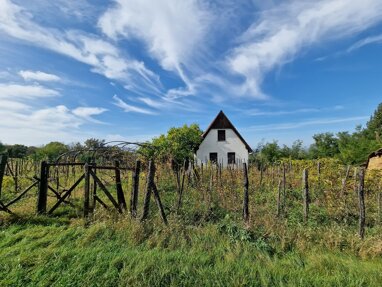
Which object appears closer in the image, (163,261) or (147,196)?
(163,261)

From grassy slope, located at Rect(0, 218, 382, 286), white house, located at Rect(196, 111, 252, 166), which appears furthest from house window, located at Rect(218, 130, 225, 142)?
grassy slope, located at Rect(0, 218, 382, 286)

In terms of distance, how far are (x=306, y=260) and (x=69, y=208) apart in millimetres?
6633

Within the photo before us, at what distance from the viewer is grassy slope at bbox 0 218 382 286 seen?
3.86 metres

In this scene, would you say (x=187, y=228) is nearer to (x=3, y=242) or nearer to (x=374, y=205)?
(x=3, y=242)

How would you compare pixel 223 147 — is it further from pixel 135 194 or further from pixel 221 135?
pixel 135 194

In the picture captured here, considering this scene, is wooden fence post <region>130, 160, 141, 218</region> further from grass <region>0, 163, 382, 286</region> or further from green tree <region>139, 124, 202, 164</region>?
green tree <region>139, 124, 202, 164</region>

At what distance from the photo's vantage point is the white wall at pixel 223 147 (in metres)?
27.6

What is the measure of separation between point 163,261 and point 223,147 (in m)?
23.8

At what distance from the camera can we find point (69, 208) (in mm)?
8039

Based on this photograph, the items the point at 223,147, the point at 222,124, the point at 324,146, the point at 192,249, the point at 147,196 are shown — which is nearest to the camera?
the point at 192,249

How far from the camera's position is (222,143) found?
27.8 metres

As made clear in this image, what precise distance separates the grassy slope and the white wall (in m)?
21.9

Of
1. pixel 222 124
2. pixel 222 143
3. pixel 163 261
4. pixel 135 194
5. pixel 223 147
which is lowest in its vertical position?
pixel 163 261

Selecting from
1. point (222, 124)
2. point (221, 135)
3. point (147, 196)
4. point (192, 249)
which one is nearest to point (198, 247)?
point (192, 249)
